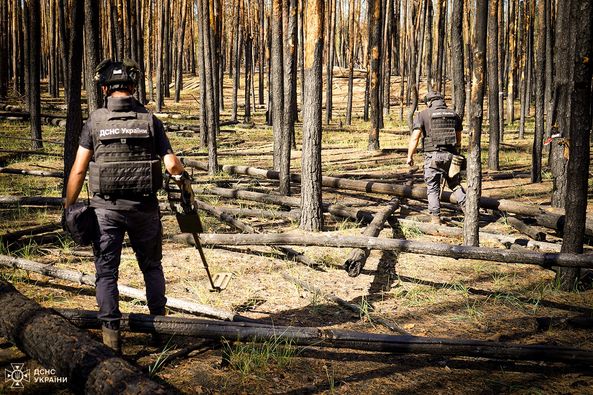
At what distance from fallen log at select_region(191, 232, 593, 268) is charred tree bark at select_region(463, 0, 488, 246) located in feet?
4.54

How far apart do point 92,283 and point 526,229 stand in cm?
563

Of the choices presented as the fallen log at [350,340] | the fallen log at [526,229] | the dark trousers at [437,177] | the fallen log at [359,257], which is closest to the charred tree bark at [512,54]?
the dark trousers at [437,177]

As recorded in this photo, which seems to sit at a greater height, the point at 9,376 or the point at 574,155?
the point at 574,155

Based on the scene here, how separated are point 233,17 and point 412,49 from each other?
36.9ft

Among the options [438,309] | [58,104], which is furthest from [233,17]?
[438,309]

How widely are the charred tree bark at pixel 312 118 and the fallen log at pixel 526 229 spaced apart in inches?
112

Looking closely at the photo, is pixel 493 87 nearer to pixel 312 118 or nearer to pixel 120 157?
pixel 312 118

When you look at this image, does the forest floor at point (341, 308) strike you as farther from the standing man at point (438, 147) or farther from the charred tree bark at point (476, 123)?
the charred tree bark at point (476, 123)

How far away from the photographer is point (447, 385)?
3.44 metres

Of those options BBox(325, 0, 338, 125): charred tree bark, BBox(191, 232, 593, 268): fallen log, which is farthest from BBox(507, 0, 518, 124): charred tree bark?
BBox(191, 232, 593, 268): fallen log

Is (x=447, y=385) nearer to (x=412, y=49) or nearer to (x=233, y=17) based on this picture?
(x=412, y=49)

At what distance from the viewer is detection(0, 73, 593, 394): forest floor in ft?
11.4

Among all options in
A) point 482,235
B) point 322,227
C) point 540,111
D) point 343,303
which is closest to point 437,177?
point 482,235

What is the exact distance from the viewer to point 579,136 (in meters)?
5.20
